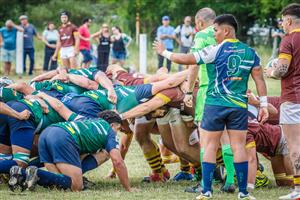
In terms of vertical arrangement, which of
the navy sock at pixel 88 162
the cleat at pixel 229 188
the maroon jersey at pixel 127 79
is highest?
the maroon jersey at pixel 127 79

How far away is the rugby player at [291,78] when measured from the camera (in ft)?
29.6

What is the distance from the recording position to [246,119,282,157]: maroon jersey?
1004 cm

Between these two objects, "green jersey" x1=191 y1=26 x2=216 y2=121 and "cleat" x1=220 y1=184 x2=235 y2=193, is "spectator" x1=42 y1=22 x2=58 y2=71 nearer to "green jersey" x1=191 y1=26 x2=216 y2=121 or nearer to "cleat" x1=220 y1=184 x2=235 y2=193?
"green jersey" x1=191 y1=26 x2=216 y2=121

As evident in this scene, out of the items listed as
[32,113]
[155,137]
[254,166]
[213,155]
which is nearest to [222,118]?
[213,155]

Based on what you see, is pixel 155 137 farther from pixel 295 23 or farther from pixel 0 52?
pixel 0 52

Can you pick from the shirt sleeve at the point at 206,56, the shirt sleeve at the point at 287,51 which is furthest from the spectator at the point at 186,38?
the shirt sleeve at the point at 206,56

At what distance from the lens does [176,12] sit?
150 ft

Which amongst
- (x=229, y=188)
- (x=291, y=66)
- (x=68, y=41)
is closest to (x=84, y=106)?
(x=229, y=188)

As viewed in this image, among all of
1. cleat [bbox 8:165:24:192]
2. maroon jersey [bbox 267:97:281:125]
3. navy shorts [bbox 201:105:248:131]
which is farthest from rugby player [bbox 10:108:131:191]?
maroon jersey [bbox 267:97:281:125]

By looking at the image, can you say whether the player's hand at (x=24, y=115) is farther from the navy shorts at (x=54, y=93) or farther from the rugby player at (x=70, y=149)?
the navy shorts at (x=54, y=93)

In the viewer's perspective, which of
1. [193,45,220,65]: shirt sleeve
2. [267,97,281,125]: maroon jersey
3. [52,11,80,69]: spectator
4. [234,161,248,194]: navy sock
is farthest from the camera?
[52,11,80,69]: spectator

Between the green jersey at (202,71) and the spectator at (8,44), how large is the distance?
1952 cm

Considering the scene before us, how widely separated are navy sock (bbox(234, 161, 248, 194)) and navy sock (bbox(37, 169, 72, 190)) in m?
1.81

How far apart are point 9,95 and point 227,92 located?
295 cm
